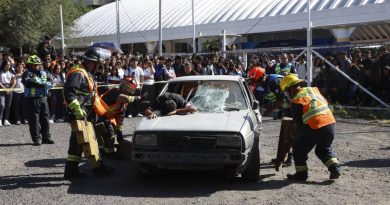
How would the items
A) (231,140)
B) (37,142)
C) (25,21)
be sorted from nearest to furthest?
(231,140) < (37,142) < (25,21)

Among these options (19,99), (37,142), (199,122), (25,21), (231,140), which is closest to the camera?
(231,140)

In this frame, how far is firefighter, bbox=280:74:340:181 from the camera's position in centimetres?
686

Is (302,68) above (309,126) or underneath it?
above

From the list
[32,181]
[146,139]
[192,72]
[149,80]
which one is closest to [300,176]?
[146,139]

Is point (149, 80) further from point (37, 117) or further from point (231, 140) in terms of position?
point (231, 140)

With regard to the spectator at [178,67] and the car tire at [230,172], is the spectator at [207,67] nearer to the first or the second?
the spectator at [178,67]

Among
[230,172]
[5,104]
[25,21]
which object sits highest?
[25,21]

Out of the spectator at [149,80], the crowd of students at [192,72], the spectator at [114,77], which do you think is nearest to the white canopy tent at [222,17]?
the crowd of students at [192,72]

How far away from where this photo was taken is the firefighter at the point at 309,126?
270 inches

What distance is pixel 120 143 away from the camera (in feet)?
28.5

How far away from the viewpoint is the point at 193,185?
6891mm

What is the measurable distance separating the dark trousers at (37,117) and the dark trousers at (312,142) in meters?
5.63

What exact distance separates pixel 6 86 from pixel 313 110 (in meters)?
9.51

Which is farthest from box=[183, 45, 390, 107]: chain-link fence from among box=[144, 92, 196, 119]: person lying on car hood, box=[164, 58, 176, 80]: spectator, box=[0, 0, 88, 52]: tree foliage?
box=[0, 0, 88, 52]: tree foliage
